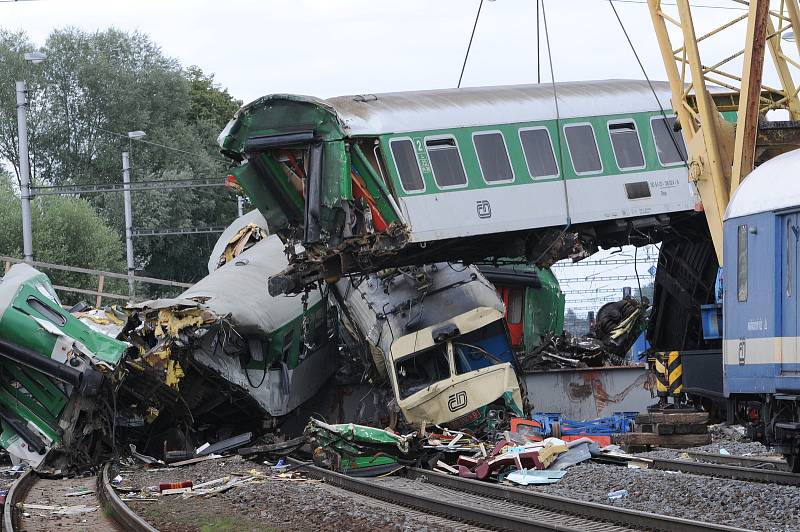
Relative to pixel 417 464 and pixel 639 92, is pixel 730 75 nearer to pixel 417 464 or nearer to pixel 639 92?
pixel 639 92

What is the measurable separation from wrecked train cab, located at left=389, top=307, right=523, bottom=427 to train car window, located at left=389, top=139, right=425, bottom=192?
7.83 ft

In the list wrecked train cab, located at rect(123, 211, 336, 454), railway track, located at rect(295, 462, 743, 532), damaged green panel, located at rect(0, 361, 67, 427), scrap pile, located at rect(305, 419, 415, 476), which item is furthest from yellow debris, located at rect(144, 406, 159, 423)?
railway track, located at rect(295, 462, 743, 532)

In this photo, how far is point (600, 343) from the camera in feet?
87.5

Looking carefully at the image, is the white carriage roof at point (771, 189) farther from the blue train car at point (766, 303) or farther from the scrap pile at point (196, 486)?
the scrap pile at point (196, 486)

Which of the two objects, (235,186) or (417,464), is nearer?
(417,464)

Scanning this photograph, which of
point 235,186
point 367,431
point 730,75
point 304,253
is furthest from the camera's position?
point 235,186

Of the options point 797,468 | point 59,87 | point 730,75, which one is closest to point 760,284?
point 797,468

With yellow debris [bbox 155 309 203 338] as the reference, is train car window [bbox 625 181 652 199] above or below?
above

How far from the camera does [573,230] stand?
20.3m

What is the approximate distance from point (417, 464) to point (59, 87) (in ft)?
194

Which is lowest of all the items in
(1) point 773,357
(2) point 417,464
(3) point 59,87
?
(2) point 417,464

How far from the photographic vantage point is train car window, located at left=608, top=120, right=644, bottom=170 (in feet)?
66.7

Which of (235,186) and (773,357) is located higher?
(235,186)

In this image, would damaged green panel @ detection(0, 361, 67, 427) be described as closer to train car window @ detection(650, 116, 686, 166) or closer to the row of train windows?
the row of train windows
